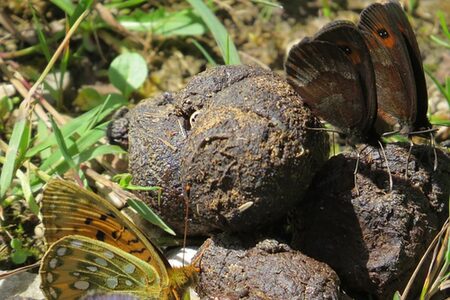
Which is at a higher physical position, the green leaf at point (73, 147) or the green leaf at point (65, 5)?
the green leaf at point (65, 5)

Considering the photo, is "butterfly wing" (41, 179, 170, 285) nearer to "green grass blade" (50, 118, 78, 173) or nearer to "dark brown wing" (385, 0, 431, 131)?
"green grass blade" (50, 118, 78, 173)

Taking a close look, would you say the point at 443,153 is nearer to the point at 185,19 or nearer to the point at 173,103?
the point at 173,103

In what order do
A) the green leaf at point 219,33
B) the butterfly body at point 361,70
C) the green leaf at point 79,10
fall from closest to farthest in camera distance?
the butterfly body at point 361,70 → the green leaf at point 79,10 → the green leaf at point 219,33

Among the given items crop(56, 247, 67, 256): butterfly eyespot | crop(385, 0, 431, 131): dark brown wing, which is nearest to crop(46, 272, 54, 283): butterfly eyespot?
crop(56, 247, 67, 256): butterfly eyespot

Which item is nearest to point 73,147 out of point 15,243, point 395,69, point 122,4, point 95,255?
point 15,243

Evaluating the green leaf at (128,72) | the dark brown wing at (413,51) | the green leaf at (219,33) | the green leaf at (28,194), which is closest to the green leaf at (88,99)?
the green leaf at (128,72)

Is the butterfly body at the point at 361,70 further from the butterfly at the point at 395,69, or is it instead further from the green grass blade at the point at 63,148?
the green grass blade at the point at 63,148

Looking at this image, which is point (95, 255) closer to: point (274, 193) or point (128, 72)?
point (274, 193)
